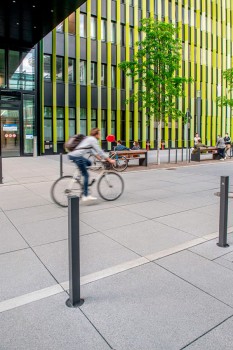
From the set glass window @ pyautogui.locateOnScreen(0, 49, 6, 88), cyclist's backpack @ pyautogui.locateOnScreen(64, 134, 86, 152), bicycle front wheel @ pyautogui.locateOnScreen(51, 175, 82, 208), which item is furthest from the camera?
glass window @ pyautogui.locateOnScreen(0, 49, 6, 88)

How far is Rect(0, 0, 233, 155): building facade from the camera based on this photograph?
21438 millimetres

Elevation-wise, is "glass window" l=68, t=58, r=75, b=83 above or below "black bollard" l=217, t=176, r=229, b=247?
above

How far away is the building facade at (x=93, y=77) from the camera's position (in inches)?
844

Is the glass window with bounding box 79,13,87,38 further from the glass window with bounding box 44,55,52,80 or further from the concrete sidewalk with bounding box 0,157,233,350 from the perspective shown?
the concrete sidewalk with bounding box 0,157,233,350

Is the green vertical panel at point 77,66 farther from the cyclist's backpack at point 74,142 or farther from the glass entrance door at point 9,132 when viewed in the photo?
the cyclist's backpack at point 74,142

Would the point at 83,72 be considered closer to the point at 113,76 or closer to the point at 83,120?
the point at 113,76

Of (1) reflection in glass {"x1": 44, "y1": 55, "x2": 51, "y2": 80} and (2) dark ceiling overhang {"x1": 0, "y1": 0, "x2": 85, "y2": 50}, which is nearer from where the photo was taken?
(2) dark ceiling overhang {"x1": 0, "y1": 0, "x2": 85, "y2": 50}

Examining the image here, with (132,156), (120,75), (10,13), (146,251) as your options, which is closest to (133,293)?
(146,251)

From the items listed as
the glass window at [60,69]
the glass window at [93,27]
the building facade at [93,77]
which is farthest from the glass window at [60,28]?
the glass window at [93,27]

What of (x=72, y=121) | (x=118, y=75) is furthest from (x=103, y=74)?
(x=72, y=121)

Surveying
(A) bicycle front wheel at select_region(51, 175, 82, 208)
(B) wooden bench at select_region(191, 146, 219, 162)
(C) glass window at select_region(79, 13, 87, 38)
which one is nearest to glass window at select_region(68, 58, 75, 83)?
(C) glass window at select_region(79, 13, 87, 38)

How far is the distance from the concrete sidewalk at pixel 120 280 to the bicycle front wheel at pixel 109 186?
73cm

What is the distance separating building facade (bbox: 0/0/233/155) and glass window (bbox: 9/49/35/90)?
0.23 feet

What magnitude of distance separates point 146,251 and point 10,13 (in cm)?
1648
